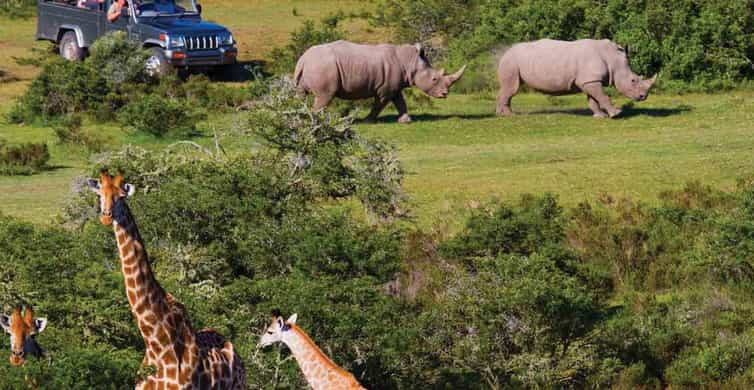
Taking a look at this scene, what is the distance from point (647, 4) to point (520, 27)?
301 cm

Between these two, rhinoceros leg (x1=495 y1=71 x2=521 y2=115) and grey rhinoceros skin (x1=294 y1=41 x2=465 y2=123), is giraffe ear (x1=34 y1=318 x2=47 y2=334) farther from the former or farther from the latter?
rhinoceros leg (x1=495 y1=71 x2=521 y2=115)

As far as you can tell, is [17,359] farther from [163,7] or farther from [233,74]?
[233,74]

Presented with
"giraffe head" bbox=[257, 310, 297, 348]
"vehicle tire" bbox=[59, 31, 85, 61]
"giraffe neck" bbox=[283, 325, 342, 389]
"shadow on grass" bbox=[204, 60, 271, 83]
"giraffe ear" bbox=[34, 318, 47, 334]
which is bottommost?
"shadow on grass" bbox=[204, 60, 271, 83]

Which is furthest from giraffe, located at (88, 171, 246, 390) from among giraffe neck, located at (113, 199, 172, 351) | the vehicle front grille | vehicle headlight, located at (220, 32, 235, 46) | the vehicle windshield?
the vehicle windshield

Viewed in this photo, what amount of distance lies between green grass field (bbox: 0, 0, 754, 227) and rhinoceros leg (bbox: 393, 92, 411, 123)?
23cm

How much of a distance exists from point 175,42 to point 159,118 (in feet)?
26.9

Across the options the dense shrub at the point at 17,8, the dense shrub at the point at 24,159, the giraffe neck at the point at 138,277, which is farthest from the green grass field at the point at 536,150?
the dense shrub at the point at 17,8

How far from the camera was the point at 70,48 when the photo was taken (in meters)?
42.1

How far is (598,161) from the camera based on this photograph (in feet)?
93.4

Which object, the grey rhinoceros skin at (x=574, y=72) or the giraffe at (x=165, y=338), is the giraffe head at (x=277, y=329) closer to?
the giraffe at (x=165, y=338)

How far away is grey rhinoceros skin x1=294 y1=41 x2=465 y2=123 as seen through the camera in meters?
33.2

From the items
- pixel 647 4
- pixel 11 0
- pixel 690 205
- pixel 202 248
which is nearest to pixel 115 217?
pixel 202 248

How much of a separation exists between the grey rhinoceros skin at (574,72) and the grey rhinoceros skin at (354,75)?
2186 millimetres

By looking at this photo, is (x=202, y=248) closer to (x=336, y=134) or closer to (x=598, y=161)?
(x=336, y=134)
